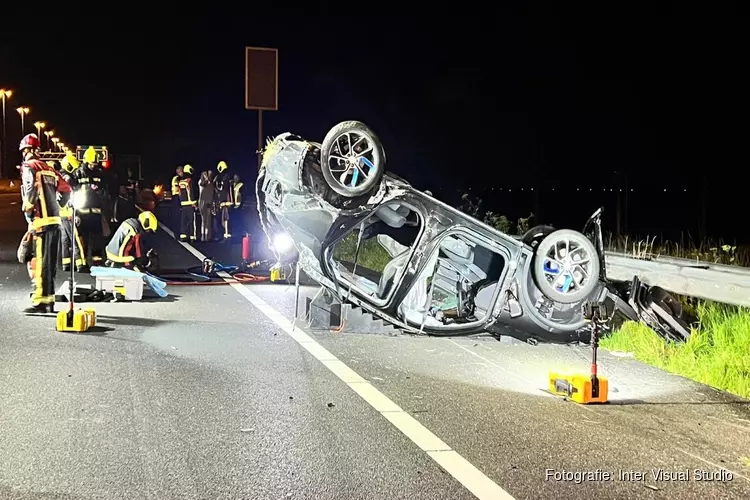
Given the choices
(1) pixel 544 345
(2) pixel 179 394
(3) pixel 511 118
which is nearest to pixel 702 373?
(1) pixel 544 345

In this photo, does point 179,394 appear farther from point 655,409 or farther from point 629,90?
point 629,90

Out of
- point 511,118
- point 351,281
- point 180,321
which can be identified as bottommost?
point 180,321

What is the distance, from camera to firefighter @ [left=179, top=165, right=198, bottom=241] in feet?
68.5

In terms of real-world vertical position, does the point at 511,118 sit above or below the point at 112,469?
above

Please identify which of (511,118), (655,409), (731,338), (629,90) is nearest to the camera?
(655,409)

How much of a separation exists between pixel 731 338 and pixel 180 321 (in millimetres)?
5702

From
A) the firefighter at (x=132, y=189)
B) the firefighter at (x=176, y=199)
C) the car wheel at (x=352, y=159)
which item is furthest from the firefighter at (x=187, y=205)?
the car wheel at (x=352, y=159)

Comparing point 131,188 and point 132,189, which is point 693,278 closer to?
point 132,189

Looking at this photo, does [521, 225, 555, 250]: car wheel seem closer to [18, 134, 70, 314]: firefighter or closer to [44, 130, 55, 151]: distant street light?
[18, 134, 70, 314]: firefighter

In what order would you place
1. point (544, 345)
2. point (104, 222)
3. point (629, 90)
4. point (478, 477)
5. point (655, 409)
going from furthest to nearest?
point (629, 90)
point (104, 222)
point (544, 345)
point (655, 409)
point (478, 477)

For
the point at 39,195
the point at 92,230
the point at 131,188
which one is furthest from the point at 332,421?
the point at 131,188

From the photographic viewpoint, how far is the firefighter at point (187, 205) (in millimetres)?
20875

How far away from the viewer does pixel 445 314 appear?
834 centimetres

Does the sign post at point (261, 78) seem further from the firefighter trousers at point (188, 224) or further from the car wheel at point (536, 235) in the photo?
the car wheel at point (536, 235)
